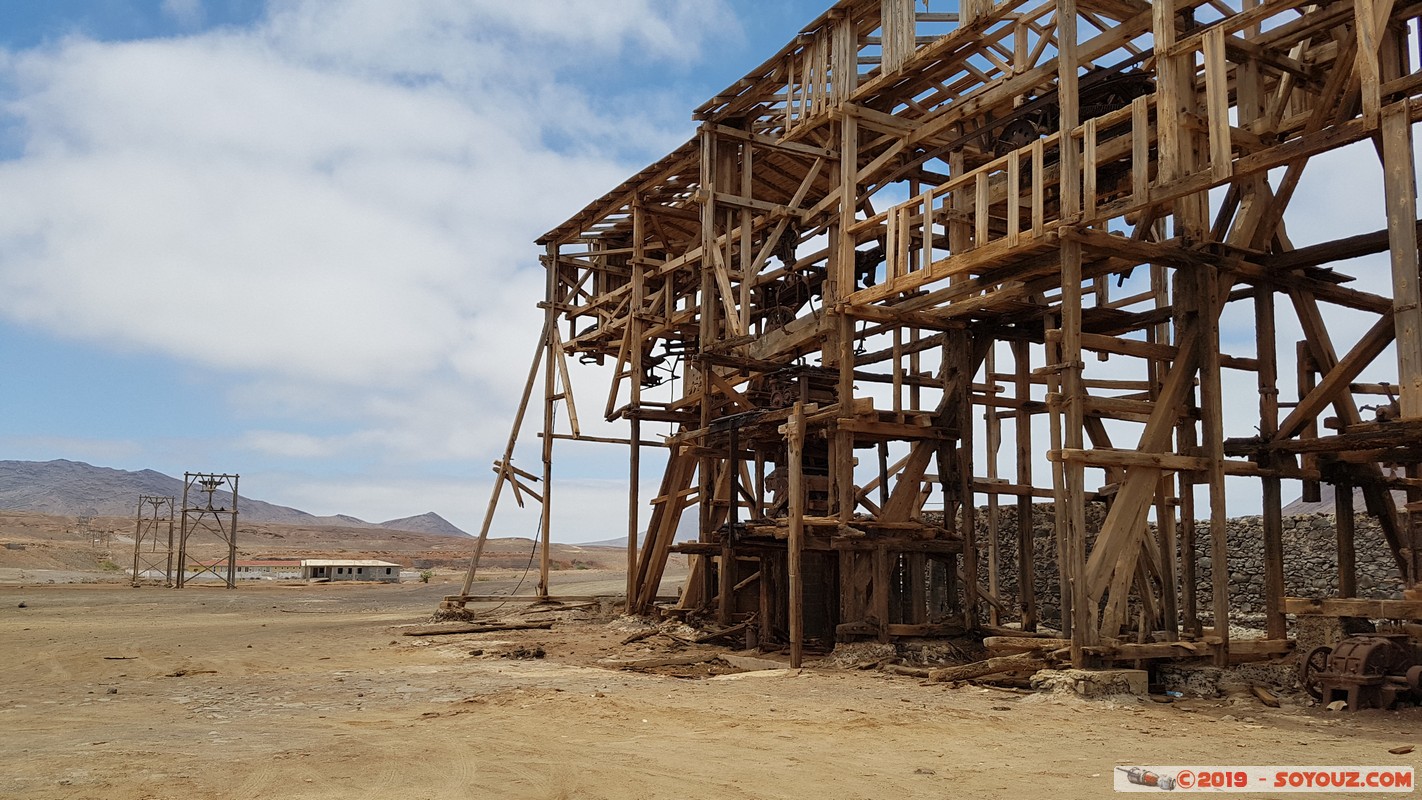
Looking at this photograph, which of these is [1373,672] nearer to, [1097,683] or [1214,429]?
[1097,683]

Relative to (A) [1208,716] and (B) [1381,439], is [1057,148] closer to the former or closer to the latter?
(B) [1381,439]

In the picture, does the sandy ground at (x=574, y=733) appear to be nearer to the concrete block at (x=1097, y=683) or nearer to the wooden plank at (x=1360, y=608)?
the concrete block at (x=1097, y=683)

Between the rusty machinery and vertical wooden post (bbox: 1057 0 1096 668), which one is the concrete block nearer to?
vertical wooden post (bbox: 1057 0 1096 668)

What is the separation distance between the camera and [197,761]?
26.9 ft

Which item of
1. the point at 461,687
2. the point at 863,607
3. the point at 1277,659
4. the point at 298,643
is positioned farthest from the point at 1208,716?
the point at 298,643

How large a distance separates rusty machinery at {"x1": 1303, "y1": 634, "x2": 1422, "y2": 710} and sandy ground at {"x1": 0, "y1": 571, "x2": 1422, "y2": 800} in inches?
9.1

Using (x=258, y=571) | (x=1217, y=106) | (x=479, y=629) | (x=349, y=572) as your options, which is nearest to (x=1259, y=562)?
(x=1217, y=106)

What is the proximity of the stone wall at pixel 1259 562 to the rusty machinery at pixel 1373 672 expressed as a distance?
8067mm

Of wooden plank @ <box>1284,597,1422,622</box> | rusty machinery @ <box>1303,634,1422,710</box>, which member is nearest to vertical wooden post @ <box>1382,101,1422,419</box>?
wooden plank @ <box>1284,597,1422,622</box>

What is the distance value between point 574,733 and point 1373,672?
735 centimetres

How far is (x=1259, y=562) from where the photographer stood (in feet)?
71.6

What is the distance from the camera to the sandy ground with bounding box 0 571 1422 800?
7398mm

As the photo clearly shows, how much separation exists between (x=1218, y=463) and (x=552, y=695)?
26.2 feet

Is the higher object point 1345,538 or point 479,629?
point 1345,538
